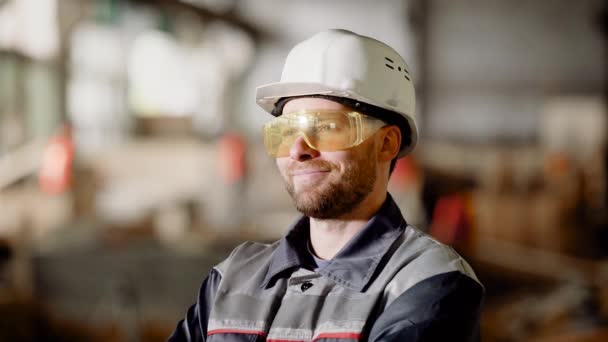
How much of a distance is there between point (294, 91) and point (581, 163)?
13256 millimetres

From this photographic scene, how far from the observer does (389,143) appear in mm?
1822

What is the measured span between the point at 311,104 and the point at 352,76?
0.12m

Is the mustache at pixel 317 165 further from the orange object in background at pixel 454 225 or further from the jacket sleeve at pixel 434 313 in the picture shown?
the orange object in background at pixel 454 225

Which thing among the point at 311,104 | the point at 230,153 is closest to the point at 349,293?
the point at 311,104

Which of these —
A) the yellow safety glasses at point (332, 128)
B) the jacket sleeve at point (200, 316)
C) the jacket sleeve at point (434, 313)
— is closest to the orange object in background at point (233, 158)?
the jacket sleeve at point (200, 316)

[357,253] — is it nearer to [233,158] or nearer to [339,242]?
[339,242]

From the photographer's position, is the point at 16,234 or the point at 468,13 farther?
the point at 468,13

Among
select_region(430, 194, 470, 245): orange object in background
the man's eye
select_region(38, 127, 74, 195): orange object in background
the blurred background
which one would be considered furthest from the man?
select_region(38, 127, 74, 195): orange object in background

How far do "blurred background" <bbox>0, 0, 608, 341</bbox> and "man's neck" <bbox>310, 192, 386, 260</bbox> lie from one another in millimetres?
3397

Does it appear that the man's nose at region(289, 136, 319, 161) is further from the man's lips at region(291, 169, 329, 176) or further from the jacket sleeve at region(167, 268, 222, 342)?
the jacket sleeve at region(167, 268, 222, 342)

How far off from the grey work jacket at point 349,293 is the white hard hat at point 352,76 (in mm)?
260

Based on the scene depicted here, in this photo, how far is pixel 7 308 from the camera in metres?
7.28

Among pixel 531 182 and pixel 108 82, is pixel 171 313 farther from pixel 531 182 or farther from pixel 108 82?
pixel 531 182

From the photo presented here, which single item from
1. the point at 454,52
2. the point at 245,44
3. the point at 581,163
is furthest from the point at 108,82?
the point at 581,163
